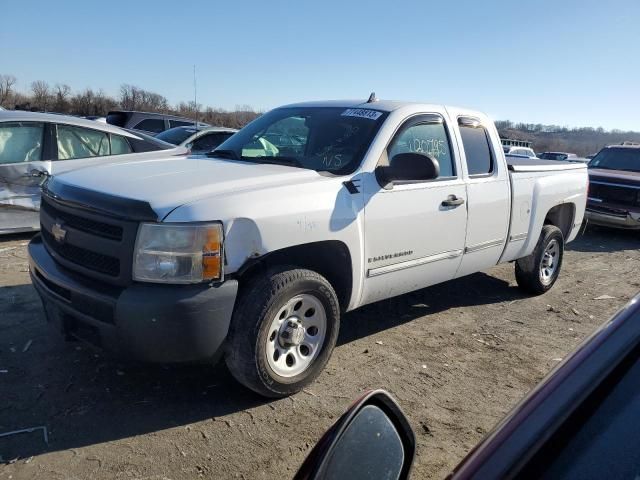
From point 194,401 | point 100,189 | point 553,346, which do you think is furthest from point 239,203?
point 553,346

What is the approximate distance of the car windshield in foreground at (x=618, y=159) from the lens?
11.5m

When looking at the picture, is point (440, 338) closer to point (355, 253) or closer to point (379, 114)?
point (355, 253)

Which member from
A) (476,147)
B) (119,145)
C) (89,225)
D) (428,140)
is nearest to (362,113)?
(428,140)

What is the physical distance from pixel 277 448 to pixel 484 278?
447 centimetres

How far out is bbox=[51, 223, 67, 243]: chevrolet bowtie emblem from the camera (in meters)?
3.16

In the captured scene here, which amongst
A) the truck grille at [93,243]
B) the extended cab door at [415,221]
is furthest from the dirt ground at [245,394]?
the truck grille at [93,243]

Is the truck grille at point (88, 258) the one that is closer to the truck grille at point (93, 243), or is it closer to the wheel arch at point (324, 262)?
the truck grille at point (93, 243)

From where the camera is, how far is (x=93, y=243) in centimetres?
294

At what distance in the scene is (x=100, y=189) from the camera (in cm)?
304

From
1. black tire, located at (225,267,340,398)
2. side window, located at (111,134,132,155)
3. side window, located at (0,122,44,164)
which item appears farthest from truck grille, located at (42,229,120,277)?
side window, located at (111,134,132,155)

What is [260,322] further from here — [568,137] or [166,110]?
[568,137]

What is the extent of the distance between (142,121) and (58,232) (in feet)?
38.5

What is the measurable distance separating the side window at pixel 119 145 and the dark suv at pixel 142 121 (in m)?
6.05

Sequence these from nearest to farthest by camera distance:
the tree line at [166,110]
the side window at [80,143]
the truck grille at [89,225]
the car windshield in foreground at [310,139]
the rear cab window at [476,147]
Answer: the truck grille at [89,225]
the car windshield in foreground at [310,139]
the rear cab window at [476,147]
the side window at [80,143]
the tree line at [166,110]
